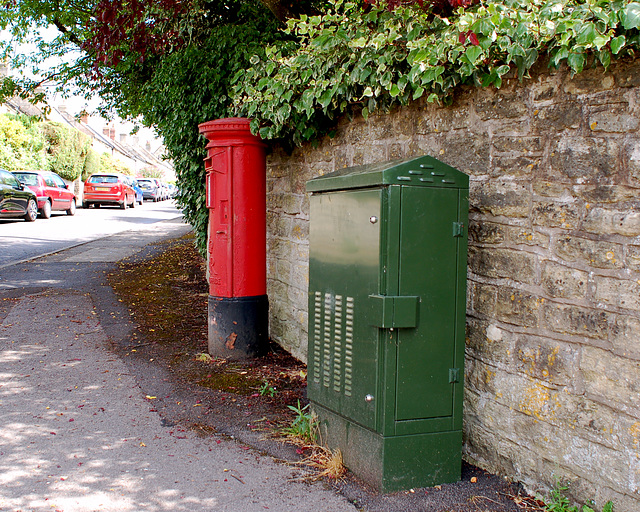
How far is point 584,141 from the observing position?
281cm

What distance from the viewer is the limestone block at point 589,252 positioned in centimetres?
270

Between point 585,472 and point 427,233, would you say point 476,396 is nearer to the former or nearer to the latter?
point 585,472

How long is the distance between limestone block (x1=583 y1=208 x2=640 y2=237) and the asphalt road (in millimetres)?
10676

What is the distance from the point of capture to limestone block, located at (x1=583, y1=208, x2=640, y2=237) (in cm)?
262

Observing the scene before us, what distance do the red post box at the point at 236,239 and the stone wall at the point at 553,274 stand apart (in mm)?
2089

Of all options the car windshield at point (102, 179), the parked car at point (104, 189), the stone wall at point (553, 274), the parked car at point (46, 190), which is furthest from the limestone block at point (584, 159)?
the car windshield at point (102, 179)

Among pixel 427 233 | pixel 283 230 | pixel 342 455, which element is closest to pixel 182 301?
pixel 283 230

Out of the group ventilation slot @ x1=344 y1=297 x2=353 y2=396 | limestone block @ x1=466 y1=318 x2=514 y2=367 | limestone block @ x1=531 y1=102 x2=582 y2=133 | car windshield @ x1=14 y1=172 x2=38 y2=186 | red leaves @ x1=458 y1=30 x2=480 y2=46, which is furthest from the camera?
car windshield @ x1=14 y1=172 x2=38 y2=186

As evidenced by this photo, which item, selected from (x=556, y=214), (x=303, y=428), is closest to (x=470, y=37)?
(x=556, y=214)

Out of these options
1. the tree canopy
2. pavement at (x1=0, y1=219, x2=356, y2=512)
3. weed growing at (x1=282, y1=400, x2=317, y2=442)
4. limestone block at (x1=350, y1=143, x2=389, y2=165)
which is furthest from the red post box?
weed growing at (x1=282, y1=400, x2=317, y2=442)

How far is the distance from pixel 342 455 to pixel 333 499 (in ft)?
1.29

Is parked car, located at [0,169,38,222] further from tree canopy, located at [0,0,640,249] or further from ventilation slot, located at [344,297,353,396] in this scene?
ventilation slot, located at [344,297,353,396]

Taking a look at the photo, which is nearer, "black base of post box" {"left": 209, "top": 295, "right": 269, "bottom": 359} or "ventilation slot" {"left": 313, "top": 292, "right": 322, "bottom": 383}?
"ventilation slot" {"left": 313, "top": 292, "right": 322, "bottom": 383}

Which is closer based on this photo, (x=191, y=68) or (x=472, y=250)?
(x=472, y=250)
